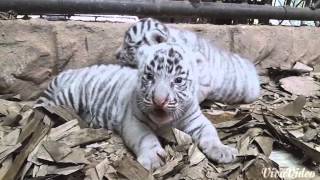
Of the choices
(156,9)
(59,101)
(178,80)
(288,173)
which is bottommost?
(288,173)

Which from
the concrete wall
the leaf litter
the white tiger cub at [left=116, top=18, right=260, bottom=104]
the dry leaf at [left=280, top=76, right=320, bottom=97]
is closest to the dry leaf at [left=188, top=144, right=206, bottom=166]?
the leaf litter

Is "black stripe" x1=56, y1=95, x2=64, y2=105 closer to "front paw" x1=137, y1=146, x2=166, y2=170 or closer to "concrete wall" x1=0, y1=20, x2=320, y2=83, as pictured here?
"concrete wall" x1=0, y1=20, x2=320, y2=83

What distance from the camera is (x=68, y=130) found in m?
2.43

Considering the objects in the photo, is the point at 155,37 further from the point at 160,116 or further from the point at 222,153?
the point at 222,153

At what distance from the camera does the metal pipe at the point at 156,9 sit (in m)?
3.01

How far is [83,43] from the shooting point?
3197 millimetres

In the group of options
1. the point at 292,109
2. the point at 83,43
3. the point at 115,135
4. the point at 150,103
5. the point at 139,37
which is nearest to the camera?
the point at 150,103

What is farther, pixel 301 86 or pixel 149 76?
pixel 301 86

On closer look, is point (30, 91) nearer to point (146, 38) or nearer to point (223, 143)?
point (146, 38)

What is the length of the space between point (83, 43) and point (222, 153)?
4.48 ft

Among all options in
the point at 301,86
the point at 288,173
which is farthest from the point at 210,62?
the point at 288,173

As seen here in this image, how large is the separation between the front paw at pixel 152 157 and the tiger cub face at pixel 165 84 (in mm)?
171

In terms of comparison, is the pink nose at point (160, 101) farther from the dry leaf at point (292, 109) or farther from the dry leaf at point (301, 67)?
the dry leaf at point (301, 67)

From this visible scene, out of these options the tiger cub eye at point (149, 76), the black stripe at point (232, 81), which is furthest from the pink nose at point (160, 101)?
the black stripe at point (232, 81)
